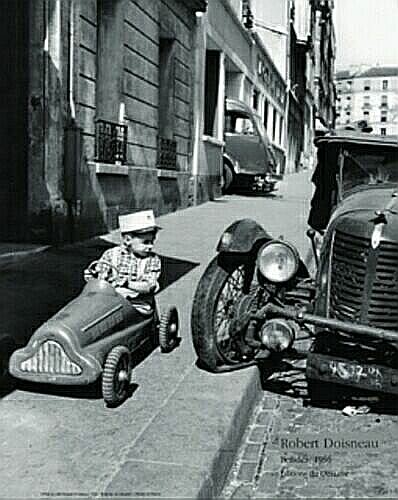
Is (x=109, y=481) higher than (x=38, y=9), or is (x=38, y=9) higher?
(x=38, y=9)

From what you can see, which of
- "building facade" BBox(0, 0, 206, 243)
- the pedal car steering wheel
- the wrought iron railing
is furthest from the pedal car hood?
the wrought iron railing

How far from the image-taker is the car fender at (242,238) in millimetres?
5773

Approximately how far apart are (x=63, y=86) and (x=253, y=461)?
7703 millimetres

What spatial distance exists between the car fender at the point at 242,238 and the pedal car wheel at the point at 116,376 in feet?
3.54

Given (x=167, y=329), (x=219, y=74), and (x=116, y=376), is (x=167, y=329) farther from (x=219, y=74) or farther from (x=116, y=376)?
(x=219, y=74)

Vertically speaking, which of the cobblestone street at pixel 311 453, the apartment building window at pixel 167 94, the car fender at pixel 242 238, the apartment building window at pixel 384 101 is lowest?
the cobblestone street at pixel 311 453

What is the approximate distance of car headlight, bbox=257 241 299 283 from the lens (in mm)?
5644

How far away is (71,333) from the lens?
4922mm

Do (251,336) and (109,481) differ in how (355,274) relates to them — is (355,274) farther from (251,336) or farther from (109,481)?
(109,481)

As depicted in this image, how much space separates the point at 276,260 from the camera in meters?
5.66

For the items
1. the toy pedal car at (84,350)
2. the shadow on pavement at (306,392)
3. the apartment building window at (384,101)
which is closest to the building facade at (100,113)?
the shadow on pavement at (306,392)

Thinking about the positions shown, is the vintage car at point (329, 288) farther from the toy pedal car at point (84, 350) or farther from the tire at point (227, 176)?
the tire at point (227, 176)

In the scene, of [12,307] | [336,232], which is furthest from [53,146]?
[336,232]

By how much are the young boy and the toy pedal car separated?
0.31 meters
